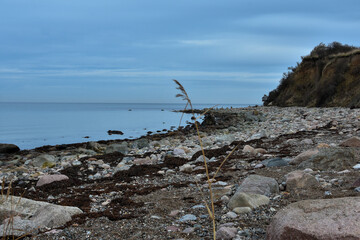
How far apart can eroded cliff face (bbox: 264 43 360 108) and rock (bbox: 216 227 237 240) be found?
22.3 m

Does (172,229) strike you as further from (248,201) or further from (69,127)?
(69,127)

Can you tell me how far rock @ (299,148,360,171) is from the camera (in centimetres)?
605

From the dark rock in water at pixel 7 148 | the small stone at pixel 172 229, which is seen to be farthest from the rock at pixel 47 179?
the dark rock in water at pixel 7 148

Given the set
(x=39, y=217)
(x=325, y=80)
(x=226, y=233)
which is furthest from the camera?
(x=325, y=80)

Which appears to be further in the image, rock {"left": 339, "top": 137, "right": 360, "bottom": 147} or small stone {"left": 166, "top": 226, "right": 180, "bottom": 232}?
rock {"left": 339, "top": 137, "right": 360, "bottom": 147}

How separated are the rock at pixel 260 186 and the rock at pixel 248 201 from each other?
356 mm

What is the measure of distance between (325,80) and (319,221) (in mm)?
30451

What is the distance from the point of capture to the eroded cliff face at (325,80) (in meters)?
27.5

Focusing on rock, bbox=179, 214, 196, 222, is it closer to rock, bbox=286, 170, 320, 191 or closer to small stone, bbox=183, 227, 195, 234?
small stone, bbox=183, 227, 195, 234

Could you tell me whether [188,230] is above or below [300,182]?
below

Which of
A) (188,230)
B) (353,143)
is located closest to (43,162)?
(188,230)

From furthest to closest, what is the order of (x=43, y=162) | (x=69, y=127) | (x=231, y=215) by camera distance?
(x=69, y=127) → (x=43, y=162) → (x=231, y=215)

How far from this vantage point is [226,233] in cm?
359

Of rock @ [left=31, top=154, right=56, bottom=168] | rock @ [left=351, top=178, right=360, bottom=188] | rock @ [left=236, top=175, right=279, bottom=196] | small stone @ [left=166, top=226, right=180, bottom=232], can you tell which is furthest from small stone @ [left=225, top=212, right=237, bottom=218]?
rock @ [left=31, top=154, right=56, bottom=168]
